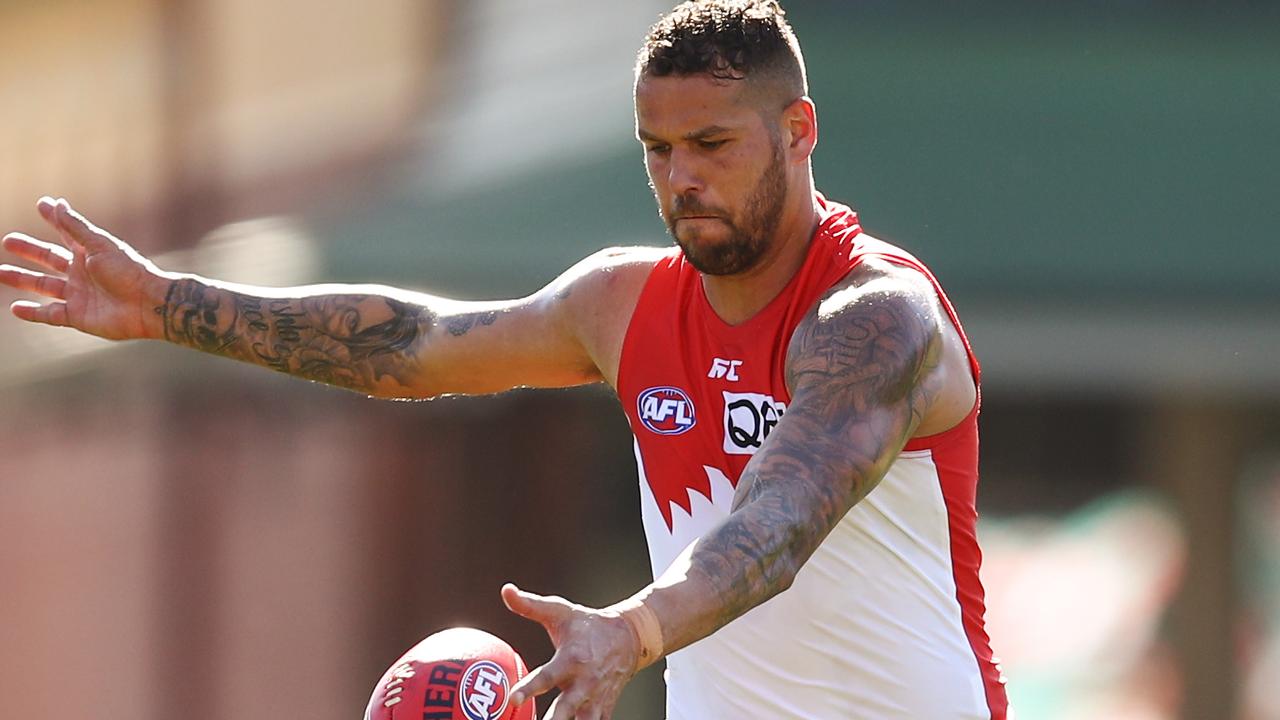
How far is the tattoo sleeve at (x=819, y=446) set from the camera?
3.25 metres

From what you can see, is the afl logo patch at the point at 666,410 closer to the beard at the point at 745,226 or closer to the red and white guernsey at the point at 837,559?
the red and white guernsey at the point at 837,559

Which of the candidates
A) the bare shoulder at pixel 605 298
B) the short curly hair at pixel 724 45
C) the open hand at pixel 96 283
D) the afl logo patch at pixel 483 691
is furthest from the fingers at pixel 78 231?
the short curly hair at pixel 724 45

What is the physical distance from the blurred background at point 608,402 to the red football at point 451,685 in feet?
14.5

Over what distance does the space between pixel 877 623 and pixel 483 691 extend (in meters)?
0.88

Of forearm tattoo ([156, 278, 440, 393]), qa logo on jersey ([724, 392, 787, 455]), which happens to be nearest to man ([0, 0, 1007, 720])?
qa logo on jersey ([724, 392, 787, 455])

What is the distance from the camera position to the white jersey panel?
3984 millimetres

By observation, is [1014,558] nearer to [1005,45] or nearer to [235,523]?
[1005,45]

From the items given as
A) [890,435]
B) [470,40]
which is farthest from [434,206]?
[890,435]

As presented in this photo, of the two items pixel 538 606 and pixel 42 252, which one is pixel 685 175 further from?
pixel 42 252

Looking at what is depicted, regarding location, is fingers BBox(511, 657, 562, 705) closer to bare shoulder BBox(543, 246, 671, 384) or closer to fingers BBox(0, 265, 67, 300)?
bare shoulder BBox(543, 246, 671, 384)

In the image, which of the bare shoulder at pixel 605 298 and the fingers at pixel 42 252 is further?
the fingers at pixel 42 252

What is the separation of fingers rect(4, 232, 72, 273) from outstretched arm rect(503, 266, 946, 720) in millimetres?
1990

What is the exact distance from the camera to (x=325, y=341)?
472 centimetres

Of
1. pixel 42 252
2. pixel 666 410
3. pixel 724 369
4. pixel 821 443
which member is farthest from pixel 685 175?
pixel 42 252
